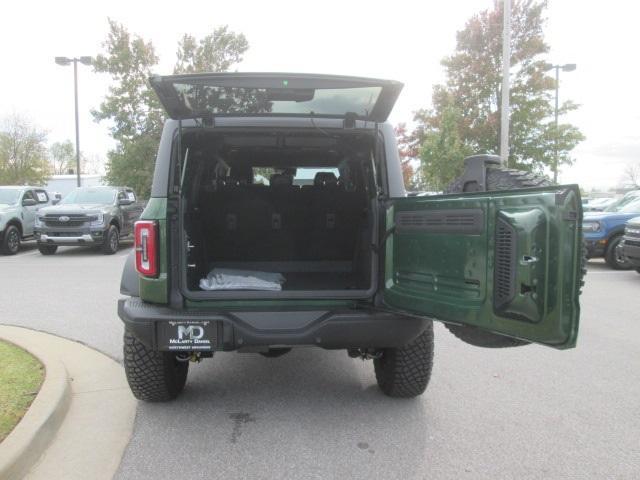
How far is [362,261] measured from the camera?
4.31m

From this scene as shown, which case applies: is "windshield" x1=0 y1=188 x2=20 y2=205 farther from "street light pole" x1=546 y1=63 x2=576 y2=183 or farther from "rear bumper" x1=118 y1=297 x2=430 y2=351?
"street light pole" x1=546 y1=63 x2=576 y2=183

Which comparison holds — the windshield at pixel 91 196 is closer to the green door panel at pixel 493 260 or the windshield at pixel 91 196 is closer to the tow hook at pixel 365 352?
the tow hook at pixel 365 352

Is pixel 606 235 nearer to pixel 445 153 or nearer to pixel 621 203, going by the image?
pixel 621 203

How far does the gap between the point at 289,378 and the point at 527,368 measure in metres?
2.13

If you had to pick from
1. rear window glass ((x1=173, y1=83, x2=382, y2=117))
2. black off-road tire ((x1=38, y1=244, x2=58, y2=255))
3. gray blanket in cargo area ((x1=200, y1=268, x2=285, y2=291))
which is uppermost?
rear window glass ((x1=173, y1=83, x2=382, y2=117))

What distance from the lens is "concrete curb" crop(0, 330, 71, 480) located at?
2.75 m

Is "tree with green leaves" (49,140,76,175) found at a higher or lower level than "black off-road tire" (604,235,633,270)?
higher

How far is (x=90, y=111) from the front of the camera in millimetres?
22594

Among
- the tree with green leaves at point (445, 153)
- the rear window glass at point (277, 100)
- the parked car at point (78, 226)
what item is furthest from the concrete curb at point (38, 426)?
the tree with green leaves at point (445, 153)

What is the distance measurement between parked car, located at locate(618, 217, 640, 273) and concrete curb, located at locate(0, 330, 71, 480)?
29.5ft

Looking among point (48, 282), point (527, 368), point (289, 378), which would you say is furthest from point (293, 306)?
point (48, 282)

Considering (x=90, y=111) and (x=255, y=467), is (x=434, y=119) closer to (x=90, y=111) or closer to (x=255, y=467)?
(x=90, y=111)

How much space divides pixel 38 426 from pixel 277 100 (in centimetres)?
241

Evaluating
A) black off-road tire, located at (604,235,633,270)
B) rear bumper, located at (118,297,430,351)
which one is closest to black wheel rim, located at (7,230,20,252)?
rear bumper, located at (118,297,430,351)
